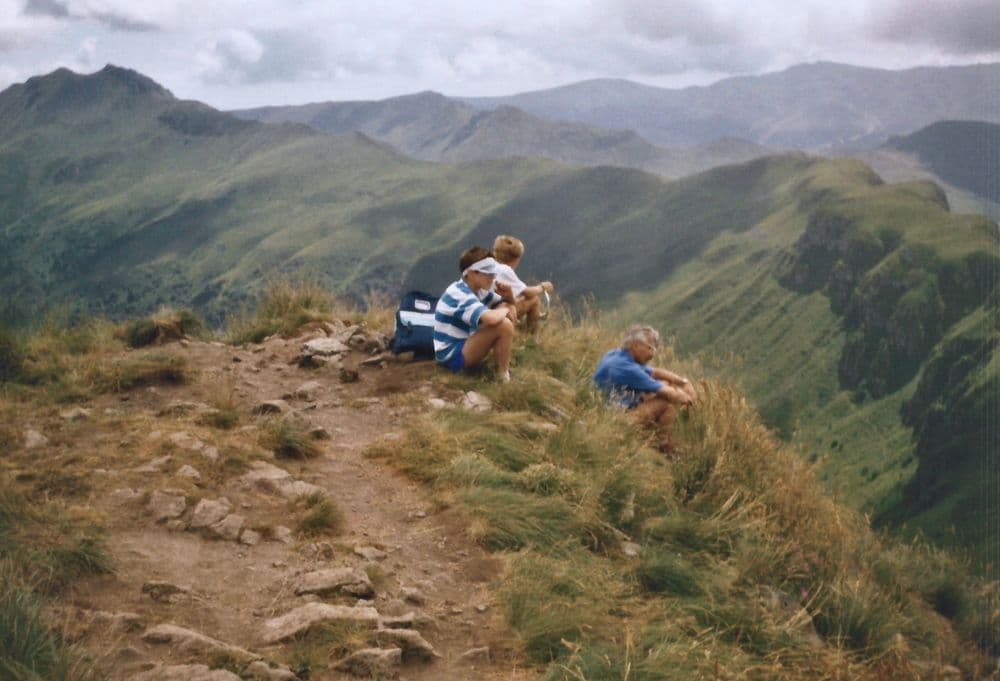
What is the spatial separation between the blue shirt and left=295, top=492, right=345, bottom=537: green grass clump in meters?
3.68

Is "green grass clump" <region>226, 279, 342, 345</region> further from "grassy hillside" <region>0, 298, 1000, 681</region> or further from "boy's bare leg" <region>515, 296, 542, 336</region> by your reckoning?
"boy's bare leg" <region>515, 296, 542, 336</region>

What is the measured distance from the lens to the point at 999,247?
152 m

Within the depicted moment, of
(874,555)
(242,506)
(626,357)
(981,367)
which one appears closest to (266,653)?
(242,506)

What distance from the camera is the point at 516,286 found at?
9.98m

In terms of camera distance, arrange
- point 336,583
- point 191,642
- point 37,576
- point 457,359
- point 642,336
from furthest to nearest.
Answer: point 457,359 < point 642,336 < point 336,583 < point 37,576 < point 191,642

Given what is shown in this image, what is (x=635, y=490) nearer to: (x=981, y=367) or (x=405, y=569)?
(x=405, y=569)

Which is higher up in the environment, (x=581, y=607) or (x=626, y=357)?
(x=626, y=357)

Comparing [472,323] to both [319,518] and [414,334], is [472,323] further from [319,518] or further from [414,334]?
[319,518]

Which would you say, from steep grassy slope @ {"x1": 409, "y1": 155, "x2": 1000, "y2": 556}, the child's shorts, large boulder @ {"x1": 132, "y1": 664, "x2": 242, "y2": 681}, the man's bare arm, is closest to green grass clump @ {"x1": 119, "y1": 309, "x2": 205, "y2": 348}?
the child's shorts

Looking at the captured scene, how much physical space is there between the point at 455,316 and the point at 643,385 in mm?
2132

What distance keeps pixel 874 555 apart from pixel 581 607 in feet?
17.6

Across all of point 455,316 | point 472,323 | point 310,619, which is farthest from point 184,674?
point 455,316

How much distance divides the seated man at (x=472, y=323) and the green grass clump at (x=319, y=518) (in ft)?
10.8

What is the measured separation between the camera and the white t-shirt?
9.77m
